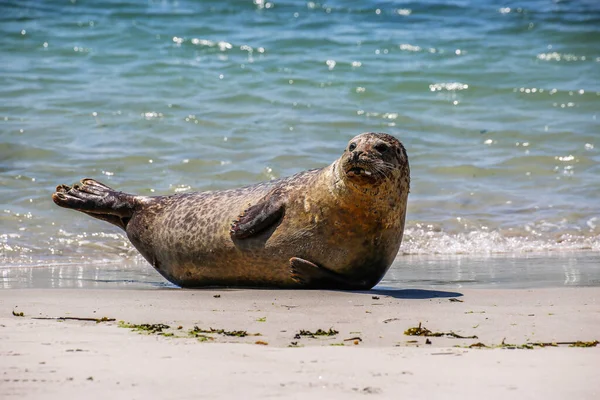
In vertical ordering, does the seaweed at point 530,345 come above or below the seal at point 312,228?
below

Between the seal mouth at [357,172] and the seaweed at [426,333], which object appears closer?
the seaweed at [426,333]

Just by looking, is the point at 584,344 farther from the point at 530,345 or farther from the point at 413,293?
the point at 413,293

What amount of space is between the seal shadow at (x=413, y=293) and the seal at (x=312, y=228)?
0.20 meters

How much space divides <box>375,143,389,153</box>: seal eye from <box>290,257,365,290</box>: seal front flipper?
0.68 m

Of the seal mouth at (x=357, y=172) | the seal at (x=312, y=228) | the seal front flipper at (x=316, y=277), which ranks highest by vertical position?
the seal mouth at (x=357, y=172)

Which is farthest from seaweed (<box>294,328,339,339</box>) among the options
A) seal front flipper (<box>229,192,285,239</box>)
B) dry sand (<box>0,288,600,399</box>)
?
seal front flipper (<box>229,192,285,239</box>)

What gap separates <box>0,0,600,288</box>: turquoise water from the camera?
326 inches

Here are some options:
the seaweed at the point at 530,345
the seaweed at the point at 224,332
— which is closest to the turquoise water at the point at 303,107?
the seaweed at the point at 224,332

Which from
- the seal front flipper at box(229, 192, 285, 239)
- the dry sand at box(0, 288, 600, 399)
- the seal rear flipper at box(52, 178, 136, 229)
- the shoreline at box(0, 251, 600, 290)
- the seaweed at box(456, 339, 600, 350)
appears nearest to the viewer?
the dry sand at box(0, 288, 600, 399)

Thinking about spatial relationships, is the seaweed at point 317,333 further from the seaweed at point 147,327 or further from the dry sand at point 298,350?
the seaweed at point 147,327

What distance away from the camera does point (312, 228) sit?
5383mm

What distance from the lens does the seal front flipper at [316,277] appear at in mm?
5305

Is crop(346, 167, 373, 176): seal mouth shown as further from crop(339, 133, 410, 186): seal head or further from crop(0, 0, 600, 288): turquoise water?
crop(0, 0, 600, 288): turquoise water

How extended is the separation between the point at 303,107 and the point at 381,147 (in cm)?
728
